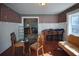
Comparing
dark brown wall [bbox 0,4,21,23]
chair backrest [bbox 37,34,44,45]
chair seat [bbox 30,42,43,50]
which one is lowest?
chair seat [bbox 30,42,43,50]

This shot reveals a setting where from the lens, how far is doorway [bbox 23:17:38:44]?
6.47 feet

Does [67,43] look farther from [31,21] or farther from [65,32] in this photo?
[31,21]

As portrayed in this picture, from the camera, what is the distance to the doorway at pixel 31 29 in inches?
77.7

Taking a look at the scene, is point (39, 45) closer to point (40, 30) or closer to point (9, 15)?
point (40, 30)

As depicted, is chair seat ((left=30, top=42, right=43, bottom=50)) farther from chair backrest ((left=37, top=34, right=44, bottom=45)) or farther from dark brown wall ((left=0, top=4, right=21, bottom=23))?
dark brown wall ((left=0, top=4, right=21, bottom=23))

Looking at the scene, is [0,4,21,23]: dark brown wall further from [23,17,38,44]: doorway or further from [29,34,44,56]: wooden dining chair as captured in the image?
[29,34,44,56]: wooden dining chair

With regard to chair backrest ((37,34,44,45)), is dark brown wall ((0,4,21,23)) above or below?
above

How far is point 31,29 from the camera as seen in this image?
204 centimetres

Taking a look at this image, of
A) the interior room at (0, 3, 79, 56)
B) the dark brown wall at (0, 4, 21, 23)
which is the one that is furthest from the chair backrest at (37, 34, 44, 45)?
the dark brown wall at (0, 4, 21, 23)

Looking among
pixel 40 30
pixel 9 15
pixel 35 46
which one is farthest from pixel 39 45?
pixel 9 15

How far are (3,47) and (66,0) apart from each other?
1.48 metres

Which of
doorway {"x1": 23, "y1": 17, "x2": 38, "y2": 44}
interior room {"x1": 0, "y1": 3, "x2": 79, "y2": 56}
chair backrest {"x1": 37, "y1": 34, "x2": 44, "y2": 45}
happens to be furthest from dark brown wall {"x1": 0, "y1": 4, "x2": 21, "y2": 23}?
chair backrest {"x1": 37, "y1": 34, "x2": 44, "y2": 45}

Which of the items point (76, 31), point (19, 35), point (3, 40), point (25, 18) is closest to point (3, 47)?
point (3, 40)

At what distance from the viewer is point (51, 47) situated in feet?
6.70
